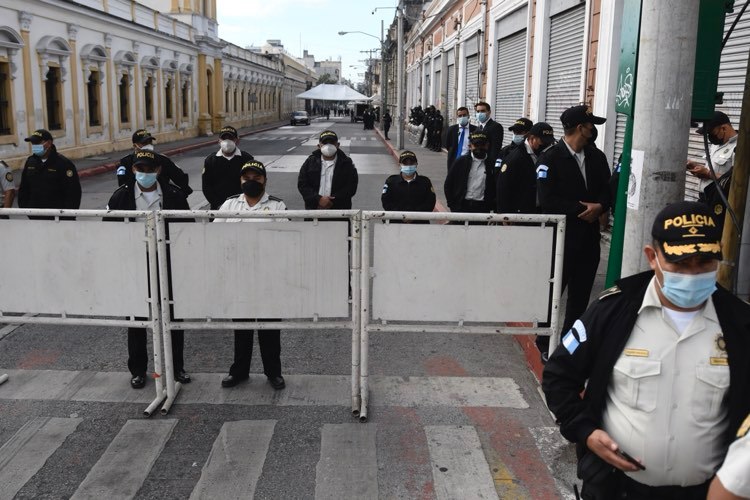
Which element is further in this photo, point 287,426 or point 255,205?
point 255,205

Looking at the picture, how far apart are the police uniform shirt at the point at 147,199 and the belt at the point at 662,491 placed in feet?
14.4

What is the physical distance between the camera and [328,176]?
7645 mm

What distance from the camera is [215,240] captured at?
187 inches

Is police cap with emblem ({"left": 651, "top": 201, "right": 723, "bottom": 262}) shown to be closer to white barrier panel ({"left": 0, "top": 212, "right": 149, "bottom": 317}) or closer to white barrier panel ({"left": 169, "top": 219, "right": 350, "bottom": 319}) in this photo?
white barrier panel ({"left": 169, "top": 219, "right": 350, "bottom": 319})

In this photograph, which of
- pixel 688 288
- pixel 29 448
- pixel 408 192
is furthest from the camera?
pixel 408 192

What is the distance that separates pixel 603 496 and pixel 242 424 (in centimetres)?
286

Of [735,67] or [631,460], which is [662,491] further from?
[735,67]

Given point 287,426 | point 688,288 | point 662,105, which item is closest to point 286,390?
point 287,426

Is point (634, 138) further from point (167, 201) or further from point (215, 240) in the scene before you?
point (167, 201)

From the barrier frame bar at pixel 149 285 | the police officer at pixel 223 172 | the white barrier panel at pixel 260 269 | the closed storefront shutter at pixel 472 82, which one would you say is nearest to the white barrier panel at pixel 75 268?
the barrier frame bar at pixel 149 285

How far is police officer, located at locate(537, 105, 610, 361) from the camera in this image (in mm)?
5219

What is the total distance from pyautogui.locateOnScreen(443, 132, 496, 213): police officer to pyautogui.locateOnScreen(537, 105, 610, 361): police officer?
90.4 inches

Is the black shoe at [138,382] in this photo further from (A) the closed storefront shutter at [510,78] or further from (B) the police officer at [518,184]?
(A) the closed storefront shutter at [510,78]

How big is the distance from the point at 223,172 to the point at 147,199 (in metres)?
2.40
